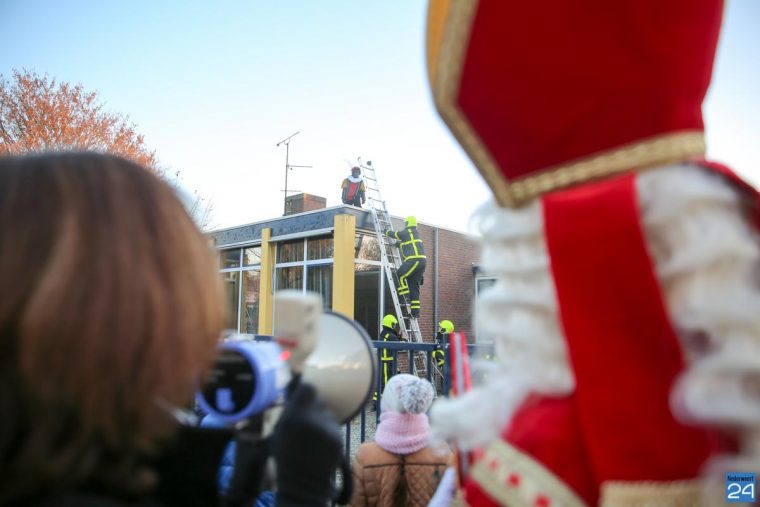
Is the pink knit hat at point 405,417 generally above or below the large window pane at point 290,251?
below

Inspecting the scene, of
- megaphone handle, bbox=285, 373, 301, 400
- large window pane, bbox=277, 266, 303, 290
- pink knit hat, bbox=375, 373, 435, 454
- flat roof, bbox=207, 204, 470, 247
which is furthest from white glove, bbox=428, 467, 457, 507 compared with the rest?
large window pane, bbox=277, 266, 303, 290

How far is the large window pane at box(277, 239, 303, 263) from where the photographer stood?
13180 millimetres

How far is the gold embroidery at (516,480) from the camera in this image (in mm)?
758

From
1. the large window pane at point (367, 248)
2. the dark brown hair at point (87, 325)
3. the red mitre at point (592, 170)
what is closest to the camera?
the dark brown hair at point (87, 325)

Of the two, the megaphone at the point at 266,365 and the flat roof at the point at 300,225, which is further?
the flat roof at the point at 300,225

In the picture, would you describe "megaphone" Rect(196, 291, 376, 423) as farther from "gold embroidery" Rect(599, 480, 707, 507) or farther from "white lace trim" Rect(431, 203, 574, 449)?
"gold embroidery" Rect(599, 480, 707, 507)

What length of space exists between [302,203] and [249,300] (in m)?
A: 3.41

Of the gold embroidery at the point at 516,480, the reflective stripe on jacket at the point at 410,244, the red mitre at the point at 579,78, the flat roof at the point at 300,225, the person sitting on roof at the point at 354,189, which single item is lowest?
the gold embroidery at the point at 516,480

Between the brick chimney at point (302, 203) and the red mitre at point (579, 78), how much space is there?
48.7 ft

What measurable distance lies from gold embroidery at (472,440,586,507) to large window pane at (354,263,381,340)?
38.6ft

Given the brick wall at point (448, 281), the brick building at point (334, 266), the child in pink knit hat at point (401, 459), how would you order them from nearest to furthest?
the child in pink knit hat at point (401, 459)
the brick building at point (334, 266)
the brick wall at point (448, 281)

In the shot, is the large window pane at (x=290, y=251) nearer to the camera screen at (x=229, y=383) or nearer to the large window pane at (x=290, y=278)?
the large window pane at (x=290, y=278)

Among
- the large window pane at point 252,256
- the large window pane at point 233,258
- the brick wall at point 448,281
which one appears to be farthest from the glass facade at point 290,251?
the brick wall at point 448,281

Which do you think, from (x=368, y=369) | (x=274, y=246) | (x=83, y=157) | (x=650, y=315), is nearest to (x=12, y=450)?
(x=83, y=157)
